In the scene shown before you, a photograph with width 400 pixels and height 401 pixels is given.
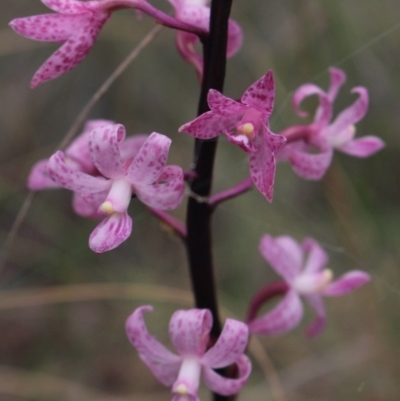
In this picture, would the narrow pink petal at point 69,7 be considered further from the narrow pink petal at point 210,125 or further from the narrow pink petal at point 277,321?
the narrow pink petal at point 277,321

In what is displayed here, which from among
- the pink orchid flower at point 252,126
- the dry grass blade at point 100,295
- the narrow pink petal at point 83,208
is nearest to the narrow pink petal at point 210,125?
the pink orchid flower at point 252,126

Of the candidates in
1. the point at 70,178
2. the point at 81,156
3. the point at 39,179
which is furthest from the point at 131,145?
the point at 70,178

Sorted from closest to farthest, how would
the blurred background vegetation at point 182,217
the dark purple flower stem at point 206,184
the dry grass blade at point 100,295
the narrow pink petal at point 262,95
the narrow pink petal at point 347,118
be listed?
the narrow pink petal at point 262,95, the dark purple flower stem at point 206,184, the narrow pink petal at point 347,118, the dry grass blade at point 100,295, the blurred background vegetation at point 182,217

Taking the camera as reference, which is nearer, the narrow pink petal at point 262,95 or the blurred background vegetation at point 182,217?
the narrow pink petal at point 262,95

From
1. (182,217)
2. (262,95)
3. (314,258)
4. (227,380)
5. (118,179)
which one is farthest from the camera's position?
(182,217)

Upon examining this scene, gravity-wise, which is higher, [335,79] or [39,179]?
[335,79]

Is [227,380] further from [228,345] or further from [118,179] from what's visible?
[118,179]

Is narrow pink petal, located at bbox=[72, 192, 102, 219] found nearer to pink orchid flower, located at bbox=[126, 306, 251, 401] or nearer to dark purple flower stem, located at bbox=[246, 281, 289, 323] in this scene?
pink orchid flower, located at bbox=[126, 306, 251, 401]
